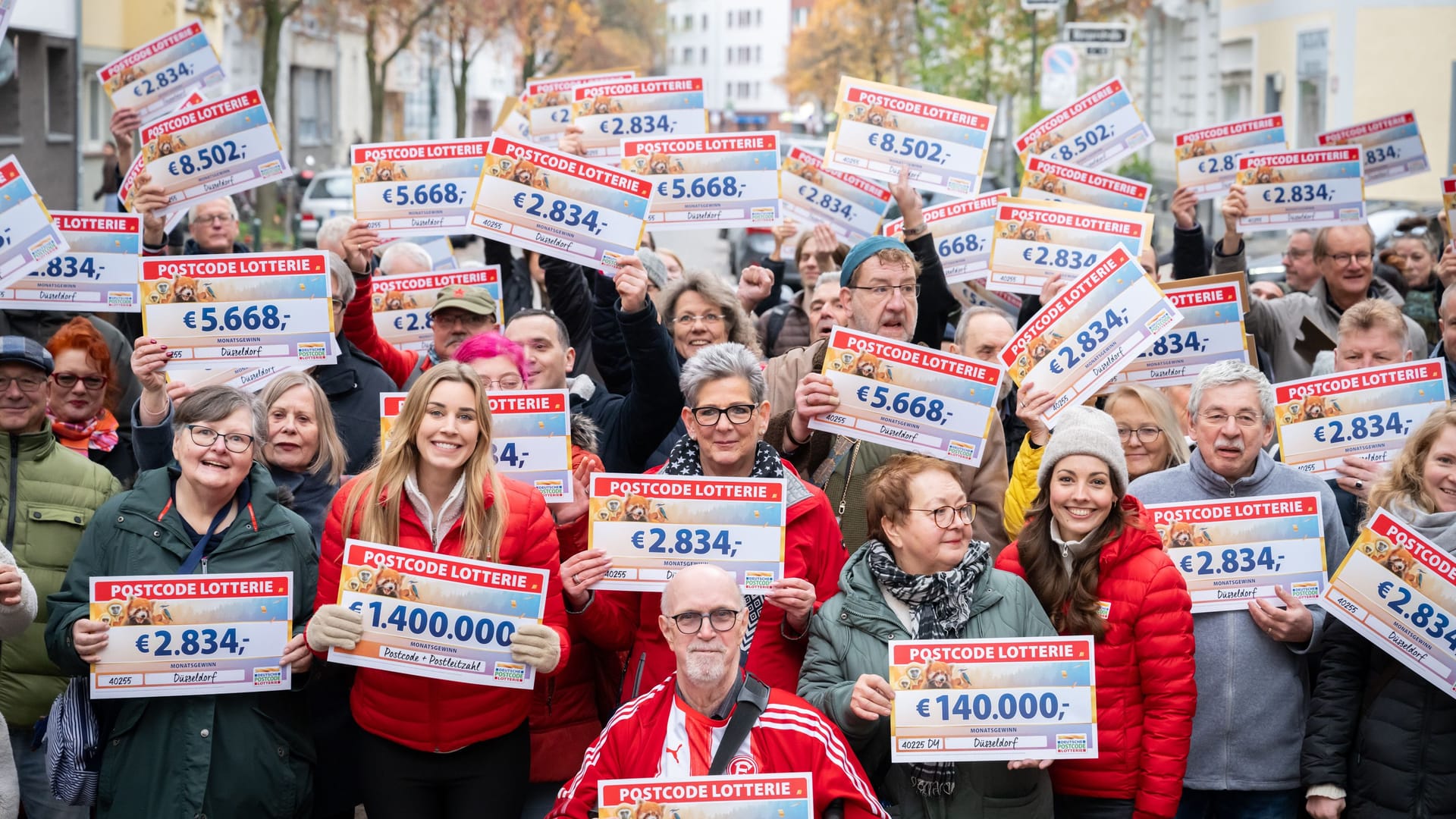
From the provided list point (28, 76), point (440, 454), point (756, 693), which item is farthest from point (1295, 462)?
point (28, 76)

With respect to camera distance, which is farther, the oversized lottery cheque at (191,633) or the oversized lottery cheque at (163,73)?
the oversized lottery cheque at (163,73)

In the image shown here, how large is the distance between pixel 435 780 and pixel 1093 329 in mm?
3038

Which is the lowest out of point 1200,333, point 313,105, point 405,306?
point 1200,333

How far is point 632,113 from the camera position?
909cm

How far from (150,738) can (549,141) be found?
543cm

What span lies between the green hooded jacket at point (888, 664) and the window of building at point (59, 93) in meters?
26.5

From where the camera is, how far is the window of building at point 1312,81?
30.3 metres

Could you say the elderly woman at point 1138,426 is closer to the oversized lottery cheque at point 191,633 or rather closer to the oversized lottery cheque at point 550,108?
the oversized lottery cheque at point 191,633

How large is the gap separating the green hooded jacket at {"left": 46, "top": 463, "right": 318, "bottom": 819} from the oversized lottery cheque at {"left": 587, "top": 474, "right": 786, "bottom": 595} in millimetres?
998

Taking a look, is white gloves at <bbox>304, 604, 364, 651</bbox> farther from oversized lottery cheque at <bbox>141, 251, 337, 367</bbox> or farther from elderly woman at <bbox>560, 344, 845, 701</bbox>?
oversized lottery cheque at <bbox>141, 251, 337, 367</bbox>

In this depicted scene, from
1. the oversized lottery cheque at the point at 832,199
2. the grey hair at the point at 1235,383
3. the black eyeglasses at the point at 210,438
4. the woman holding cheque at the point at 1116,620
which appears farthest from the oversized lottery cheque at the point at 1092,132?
the black eyeglasses at the point at 210,438

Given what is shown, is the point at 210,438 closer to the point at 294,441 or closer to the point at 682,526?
the point at 294,441

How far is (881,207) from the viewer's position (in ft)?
30.2

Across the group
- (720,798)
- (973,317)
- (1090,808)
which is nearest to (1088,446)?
(1090,808)
